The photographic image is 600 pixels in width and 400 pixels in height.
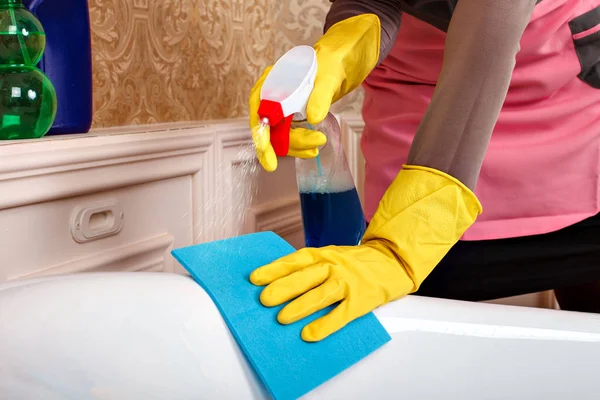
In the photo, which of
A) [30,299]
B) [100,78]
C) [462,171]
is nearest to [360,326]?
[462,171]

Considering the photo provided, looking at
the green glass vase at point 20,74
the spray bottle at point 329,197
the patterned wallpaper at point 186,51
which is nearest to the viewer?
the green glass vase at point 20,74

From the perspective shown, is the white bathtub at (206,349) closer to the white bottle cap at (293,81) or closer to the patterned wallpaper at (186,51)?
the white bottle cap at (293,81)

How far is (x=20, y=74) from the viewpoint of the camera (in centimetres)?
109

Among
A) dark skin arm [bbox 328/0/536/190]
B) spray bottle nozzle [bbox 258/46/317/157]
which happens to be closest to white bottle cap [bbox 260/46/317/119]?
spray bottle nozzle [bbox 258/46/317/157]

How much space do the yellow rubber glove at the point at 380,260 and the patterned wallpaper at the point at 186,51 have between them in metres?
0.77

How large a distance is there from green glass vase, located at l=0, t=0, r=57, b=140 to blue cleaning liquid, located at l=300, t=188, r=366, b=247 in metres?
0.45

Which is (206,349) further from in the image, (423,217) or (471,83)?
(471,83)

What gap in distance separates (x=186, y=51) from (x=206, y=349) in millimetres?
1078

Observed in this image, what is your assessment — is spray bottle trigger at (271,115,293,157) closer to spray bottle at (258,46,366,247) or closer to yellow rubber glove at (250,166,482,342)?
yellow rubber glove at (250,166,482,342)

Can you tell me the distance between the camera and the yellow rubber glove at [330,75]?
863 mm

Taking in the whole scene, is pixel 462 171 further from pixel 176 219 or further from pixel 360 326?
pixel 176 219

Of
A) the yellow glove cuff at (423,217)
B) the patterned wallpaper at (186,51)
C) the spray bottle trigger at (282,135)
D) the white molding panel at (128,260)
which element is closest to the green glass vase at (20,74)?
the white molding panel at (128,260)

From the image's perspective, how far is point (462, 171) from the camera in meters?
0.89

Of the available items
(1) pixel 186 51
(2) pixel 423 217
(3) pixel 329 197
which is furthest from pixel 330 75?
(1) pixel 186 51
